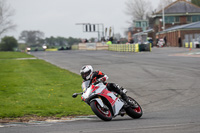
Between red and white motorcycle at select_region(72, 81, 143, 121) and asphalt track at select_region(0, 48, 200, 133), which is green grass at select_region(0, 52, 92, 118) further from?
red and white motorcycle at select_region(72, 81, 143, 121)

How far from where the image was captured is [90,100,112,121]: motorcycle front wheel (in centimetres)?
852

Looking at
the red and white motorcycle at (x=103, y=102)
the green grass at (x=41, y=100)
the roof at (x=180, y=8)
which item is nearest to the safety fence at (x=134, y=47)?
the green grass at (x=41, y=100)

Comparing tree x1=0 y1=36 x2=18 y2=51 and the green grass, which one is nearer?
the green grass

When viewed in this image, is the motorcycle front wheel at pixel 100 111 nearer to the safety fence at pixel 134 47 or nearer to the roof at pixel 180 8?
the safety fence at pixel 134 47

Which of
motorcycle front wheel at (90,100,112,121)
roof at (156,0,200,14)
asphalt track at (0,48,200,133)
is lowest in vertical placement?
asphalt track at (0,48,200,133)

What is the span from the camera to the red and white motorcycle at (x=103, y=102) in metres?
8.62

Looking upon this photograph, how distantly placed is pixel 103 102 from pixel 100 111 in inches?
11.8

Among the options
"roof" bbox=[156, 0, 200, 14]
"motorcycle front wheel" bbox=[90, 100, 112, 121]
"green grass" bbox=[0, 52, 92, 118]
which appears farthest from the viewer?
→ "roof" bbox=[156, 0, 200, 14]

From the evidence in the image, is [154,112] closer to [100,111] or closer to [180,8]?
[100,111]

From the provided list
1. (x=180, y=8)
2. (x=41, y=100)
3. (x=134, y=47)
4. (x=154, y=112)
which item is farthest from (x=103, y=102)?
(x=180, y=8)

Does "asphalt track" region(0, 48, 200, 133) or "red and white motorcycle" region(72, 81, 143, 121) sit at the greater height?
"red and white motorcycle" region(72, 81, 143, 121)

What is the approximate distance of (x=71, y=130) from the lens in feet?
25.0

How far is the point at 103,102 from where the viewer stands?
8.88m

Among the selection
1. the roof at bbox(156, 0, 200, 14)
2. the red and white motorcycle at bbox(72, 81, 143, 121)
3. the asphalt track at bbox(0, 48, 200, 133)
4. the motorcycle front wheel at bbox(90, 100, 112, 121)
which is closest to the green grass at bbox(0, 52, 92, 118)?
the asphalt track at bbox(0, 48, 200, 133)
